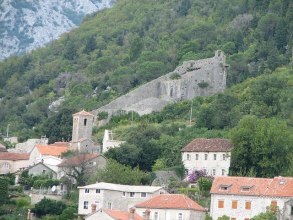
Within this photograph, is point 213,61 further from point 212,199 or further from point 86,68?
point 212,199

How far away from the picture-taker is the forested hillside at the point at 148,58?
411 ft

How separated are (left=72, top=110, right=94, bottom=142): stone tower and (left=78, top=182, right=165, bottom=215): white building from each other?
2302cm

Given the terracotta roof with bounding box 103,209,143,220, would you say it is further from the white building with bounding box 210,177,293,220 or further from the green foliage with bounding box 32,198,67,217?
the green foliage with bounding box 32,198,67,217

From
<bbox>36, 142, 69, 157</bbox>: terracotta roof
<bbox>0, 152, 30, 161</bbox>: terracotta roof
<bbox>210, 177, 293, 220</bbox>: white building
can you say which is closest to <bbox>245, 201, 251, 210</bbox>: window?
<bbox>210, 177, 293, 220</bbox>: white building

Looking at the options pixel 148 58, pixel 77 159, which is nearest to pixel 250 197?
pixel 77 159

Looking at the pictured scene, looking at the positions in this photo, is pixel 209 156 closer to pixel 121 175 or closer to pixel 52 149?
pixel 121 175

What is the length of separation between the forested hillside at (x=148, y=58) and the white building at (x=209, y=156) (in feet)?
33.7

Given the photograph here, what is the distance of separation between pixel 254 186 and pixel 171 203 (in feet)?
18.5

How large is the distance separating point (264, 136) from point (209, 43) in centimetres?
6388

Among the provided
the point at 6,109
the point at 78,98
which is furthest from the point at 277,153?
the point at 6,109

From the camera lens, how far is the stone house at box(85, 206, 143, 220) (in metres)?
86.9

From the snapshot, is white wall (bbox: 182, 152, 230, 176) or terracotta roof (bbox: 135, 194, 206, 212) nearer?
terracotta roof (bbox: 135, 194, 206, 212)

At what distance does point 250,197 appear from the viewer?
8981cm

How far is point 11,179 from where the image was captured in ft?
351
